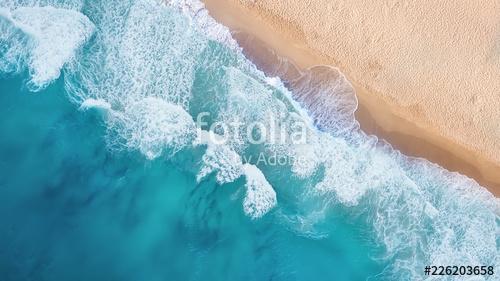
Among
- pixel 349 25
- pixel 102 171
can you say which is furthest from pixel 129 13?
pixel 349 25

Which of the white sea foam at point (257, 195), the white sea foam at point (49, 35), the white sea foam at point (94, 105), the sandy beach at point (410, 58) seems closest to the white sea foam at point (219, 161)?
the white sea foam at point (257, 195)

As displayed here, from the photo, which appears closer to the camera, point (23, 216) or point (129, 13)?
point (23, 216)

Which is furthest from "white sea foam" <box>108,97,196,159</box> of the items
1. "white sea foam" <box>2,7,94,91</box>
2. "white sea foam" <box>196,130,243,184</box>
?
"white sea foam" <box>2,7,94,91</box>

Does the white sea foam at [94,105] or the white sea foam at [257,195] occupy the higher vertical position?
the white sea foam at [257,195]

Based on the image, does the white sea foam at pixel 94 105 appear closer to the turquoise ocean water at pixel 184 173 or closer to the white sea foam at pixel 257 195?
the turquoise ocean water at pixel 184 173

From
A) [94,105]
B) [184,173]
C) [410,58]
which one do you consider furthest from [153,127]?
[410,58]

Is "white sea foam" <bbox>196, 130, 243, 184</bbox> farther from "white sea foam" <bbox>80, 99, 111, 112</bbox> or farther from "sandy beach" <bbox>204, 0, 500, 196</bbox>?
"sandy beach" <bbox>204, 0, 500, 196</bbox>

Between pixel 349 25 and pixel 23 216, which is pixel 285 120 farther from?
pixel 23 216
